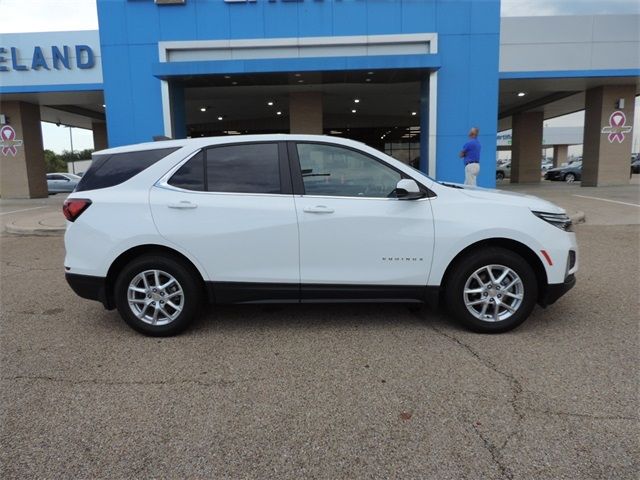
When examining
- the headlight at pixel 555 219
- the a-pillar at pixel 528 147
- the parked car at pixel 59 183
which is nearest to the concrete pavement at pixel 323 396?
the headlight at pixel 555 219

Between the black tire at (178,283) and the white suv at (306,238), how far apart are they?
1 cm

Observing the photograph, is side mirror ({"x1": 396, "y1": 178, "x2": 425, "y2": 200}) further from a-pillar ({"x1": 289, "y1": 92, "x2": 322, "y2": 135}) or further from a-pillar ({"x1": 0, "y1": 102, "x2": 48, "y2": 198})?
a-pillar ({"x1": 0, "y1": 102, "x2": 48, "y2": 198})

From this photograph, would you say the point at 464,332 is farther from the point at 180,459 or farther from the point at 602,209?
the point at 602,209

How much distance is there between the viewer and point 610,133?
19.5 meters

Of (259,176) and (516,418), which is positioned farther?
(259,176)

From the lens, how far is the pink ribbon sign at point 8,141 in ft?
64.4

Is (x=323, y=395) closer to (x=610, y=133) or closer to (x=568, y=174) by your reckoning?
(x=610, y=133)

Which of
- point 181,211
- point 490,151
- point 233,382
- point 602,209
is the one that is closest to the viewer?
point 233,382

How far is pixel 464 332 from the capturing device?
4.30 m

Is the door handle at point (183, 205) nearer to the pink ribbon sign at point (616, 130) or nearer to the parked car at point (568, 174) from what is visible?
the pink ribbon sign at point (616, 130)

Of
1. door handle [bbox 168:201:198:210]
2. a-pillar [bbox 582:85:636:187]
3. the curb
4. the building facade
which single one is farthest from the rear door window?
a-pillar [bbox 582:85:636:187]

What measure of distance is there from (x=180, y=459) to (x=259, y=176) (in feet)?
8.14

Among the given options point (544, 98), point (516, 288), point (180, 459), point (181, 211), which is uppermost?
point (544, 98)

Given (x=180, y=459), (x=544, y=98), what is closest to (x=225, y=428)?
(x=180, y=459)
